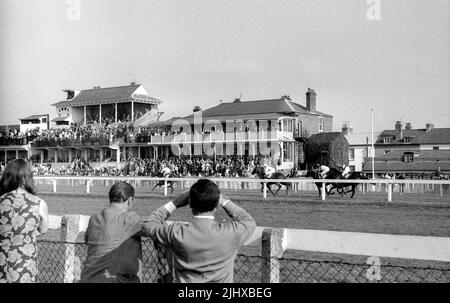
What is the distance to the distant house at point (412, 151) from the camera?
50.3 metres

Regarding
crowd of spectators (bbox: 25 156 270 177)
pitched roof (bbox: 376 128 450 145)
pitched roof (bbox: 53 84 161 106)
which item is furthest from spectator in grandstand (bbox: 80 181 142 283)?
pitched roof (bbox: 376 128 450 145)

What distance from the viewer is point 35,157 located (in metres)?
46.5

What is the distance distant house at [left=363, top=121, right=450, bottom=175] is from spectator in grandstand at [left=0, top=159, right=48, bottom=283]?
44903 mm

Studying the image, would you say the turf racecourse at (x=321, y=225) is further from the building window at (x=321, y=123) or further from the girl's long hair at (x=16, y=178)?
the building window at (x=321, y=123)

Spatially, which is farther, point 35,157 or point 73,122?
point 73,122

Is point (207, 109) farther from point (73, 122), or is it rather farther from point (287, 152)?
point (73, 122)

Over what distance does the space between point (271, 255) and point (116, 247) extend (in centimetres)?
125

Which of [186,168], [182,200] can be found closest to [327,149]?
[186,168]

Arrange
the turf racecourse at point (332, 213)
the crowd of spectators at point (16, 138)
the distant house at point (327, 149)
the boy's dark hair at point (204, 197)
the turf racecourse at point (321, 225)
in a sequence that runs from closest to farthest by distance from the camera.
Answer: the boy's dark hair at point (204, 197), the turf racecourse at point (321, 225), the turf racecourse at point (332, 213), the distant house at point (327, 149), the crowd of spectators at point (16, 138)

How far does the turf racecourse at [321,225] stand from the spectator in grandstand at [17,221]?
1563mm

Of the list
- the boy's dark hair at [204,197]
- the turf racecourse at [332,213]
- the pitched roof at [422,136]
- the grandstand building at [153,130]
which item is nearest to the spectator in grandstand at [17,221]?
the boy's dark hair at [204,197]
